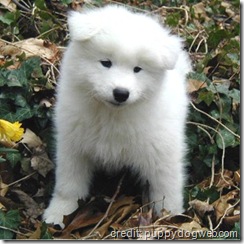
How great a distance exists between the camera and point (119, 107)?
3816 millimetres

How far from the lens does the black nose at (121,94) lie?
3639mm

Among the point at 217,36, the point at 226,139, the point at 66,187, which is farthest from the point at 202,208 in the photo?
the point at 217,36

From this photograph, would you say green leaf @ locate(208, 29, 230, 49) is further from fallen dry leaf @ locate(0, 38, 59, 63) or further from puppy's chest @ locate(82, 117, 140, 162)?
puppy's chest @ locate(82, 117, 140, 162)

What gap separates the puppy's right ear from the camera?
3758mm

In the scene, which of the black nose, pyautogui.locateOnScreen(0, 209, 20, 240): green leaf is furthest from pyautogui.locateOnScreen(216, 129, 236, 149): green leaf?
pyautogui.locateOnScreen(0, 209, 20, 240): green leaf

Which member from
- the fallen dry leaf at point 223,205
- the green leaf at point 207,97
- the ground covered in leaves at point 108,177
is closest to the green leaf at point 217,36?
the ground covered in leaves at point 108,177

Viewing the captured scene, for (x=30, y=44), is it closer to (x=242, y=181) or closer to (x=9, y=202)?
(x=9, y=202)

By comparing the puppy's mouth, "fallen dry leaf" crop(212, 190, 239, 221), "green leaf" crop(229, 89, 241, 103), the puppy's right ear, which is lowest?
"fallen dry leaf" crop(212, 190, 239, 221)

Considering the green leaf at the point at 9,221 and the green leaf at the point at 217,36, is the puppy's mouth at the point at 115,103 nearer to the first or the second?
the green leaf at the point at 9,221

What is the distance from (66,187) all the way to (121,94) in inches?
41.3

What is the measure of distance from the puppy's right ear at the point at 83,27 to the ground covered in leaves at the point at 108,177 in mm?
640

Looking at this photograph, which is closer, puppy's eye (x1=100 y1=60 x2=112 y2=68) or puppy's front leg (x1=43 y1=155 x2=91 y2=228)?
puppy's eye (x1=100 y1=60 x2=112 y2=68)

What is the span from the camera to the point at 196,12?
22.0 ft

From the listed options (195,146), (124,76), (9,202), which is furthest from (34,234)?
(195,146)
